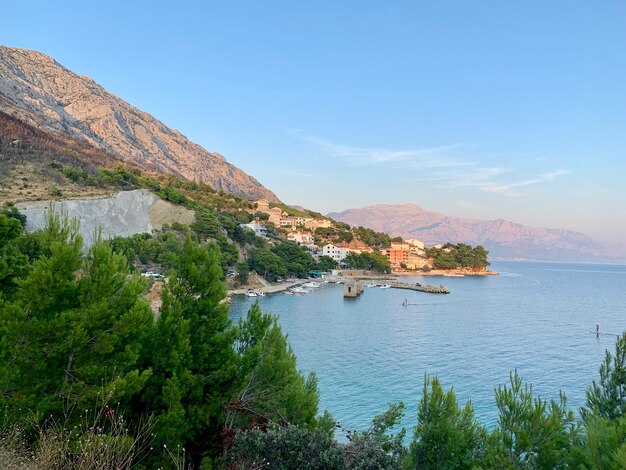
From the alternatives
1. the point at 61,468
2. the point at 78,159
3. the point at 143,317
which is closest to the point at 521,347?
the point at 143,317

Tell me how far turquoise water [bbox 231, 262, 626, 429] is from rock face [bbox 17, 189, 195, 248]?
17396 millimetres

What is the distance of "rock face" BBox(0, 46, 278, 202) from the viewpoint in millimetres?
104594

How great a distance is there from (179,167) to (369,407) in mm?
181596

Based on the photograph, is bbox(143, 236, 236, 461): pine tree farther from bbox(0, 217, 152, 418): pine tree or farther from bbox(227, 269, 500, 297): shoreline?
bbox(227, 269, 500, 297): shoreline

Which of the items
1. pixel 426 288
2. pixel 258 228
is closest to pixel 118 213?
pixel 258 228

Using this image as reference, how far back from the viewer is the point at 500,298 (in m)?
60.8

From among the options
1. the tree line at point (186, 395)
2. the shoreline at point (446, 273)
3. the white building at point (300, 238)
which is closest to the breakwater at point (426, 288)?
the shoreline at point (446, 273)

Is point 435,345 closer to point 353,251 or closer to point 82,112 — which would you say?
point 353,251

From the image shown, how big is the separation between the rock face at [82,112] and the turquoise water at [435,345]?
7901 cm

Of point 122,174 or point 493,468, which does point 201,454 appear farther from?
point 122,174

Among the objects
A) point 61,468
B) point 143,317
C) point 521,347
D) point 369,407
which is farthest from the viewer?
point 521,347

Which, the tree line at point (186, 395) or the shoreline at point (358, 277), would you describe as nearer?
the tree line at point (186, 395)

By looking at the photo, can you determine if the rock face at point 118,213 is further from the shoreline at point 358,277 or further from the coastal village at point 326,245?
the coastal village at point 326,245

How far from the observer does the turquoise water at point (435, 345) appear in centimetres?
2061
